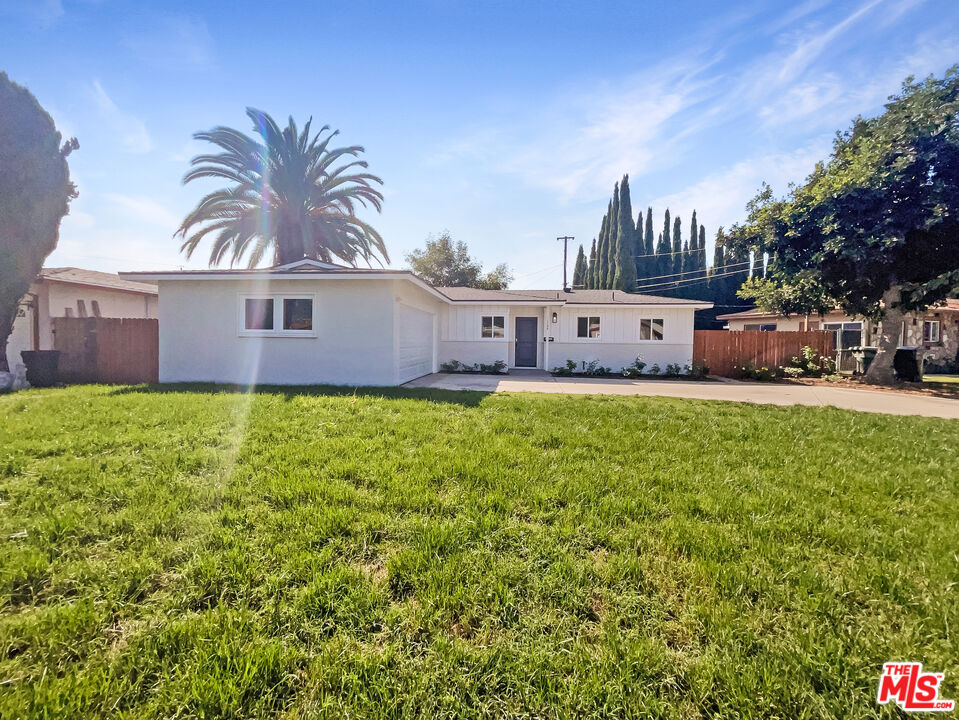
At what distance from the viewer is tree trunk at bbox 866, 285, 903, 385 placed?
488 inches

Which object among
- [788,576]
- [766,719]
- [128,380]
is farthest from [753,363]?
[128,380]

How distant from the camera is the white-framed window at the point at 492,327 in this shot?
15.2 m

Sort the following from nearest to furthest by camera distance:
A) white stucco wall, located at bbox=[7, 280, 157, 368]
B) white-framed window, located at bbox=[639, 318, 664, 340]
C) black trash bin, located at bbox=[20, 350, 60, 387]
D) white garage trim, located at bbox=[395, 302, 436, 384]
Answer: black trash bin, located at bbox=[20, 350, 60, 387] < white garage trim, located at bbox=[395, 302, 436, 384] < white stucco wall, located at bbox=[7, 280, 157, 368] < white-framed window, located at bbox=[639, 318, 664, 340]

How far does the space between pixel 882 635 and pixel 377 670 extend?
243 cm

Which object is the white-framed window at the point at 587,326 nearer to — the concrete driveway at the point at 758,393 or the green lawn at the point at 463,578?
the concrete driveway at the point at 758,393

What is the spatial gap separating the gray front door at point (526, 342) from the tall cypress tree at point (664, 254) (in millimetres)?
30569

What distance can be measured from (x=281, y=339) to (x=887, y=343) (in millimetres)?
18198

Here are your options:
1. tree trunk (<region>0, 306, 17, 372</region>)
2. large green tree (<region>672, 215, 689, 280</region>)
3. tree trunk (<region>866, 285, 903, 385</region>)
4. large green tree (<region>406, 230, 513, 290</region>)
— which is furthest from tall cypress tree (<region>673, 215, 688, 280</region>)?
tree trunk (<region>0, 306, 17, 372</region>)

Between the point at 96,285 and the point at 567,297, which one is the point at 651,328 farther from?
the point at 96,285

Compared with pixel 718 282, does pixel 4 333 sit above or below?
below

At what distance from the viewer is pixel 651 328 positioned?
48.9 ft

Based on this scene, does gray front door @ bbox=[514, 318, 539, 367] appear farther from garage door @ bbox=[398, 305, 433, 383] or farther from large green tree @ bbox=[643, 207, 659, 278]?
large green tree @ bbox=[643, 207, 659, 278]

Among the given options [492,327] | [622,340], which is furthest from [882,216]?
[492,327]

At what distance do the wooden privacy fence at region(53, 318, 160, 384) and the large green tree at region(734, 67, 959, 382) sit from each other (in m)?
19.0
